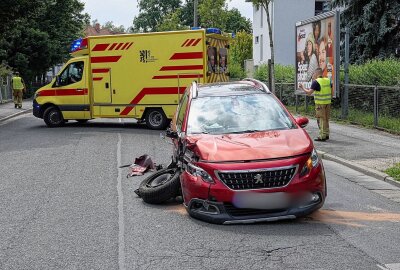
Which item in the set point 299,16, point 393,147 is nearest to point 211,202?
point 393,147

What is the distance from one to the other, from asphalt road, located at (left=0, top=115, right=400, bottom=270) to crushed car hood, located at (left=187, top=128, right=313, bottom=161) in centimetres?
80

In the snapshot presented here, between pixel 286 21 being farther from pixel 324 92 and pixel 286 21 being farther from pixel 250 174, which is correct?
pixel 250 174

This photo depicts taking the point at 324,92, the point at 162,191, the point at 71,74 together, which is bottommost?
the point at 162,191

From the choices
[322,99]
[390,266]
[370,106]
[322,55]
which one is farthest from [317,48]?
[390,266]

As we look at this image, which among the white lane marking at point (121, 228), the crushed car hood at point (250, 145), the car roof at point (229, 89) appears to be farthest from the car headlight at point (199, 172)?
the car roof at point (229, 89)

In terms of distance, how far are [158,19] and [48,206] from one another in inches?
3599

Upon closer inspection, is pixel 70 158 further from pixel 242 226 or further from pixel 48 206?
pixel 242 226

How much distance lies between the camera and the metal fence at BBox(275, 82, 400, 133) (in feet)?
50.1

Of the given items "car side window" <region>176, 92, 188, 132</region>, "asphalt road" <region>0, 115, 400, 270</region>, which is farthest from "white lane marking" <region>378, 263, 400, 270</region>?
"car side window" <region>176, 92, 188, 132</region>

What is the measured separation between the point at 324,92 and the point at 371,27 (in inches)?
512

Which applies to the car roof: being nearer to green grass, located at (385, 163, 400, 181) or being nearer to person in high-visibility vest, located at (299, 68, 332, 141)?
green grass, located at (385, 163, 400, 181)

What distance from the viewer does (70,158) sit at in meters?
11.7

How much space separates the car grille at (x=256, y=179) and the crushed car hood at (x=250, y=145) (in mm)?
188

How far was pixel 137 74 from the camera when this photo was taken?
17469mm
